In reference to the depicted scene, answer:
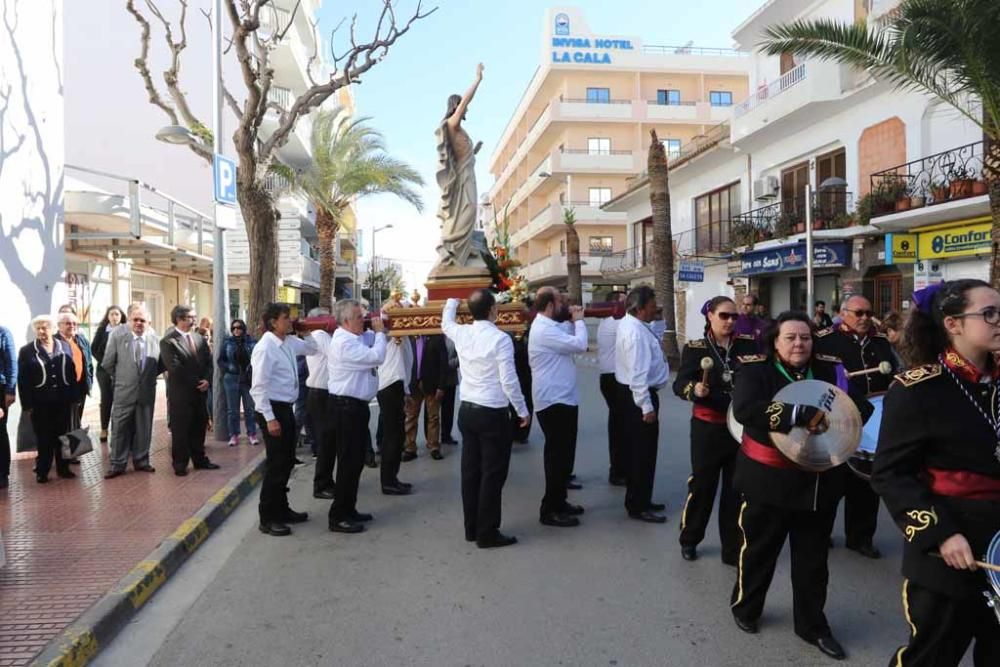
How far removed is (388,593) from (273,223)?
27.3ft

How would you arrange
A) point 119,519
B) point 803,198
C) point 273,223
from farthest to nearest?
point 803,198 < point 273,223 < point 119,519

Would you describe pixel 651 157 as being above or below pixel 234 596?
above

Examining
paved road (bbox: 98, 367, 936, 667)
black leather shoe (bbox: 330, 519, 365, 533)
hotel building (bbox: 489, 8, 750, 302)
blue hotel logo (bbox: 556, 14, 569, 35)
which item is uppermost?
blue hotel logo (bbox: 556, 14, 569, 35)

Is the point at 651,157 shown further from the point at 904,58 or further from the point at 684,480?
the point at 684,480

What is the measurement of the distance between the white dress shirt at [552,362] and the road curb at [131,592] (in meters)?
2.94

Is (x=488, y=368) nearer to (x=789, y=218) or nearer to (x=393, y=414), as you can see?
(x=393, y=414)

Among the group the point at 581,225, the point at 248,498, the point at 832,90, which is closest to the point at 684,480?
the point at 248,498

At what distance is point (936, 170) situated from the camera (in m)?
15.8

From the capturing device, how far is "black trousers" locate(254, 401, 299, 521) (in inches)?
226

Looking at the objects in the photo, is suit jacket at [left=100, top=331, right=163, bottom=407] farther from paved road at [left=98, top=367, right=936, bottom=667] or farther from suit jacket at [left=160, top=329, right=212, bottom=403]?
paved road at [left=98, top=367, right=936, bottom=667]

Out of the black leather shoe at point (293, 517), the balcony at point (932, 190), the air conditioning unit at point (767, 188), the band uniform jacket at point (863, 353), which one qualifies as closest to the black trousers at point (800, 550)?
the band uniform jacket at point (863, 353)

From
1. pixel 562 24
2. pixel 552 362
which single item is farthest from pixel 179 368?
pixel 562 24

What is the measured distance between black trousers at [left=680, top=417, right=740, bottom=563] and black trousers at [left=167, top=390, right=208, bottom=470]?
5391mm

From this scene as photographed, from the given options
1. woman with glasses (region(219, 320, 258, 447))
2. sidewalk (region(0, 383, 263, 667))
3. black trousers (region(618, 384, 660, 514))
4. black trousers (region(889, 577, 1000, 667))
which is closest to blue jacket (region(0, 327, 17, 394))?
sidewalk (region(0, 383, 263, 667))
